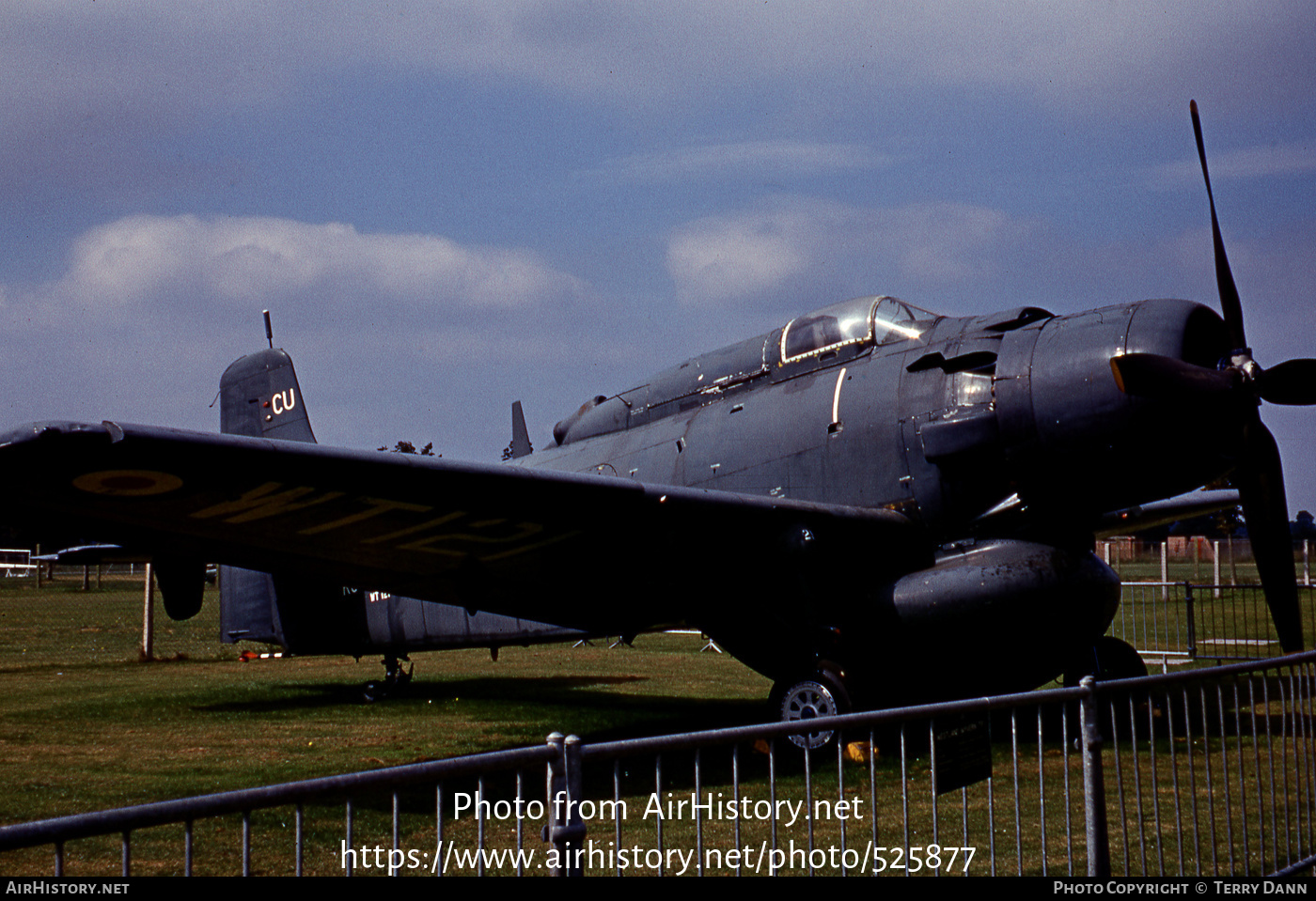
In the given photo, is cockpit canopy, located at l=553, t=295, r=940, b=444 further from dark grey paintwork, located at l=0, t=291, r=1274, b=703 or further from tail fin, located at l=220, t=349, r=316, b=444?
tail fin, located at l=220, t=349, r=316, b=444

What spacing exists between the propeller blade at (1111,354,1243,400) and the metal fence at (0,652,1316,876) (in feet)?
→ 6.87

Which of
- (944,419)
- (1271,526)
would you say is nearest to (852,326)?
Result: (944,419)

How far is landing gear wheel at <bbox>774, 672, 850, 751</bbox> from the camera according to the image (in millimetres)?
7906

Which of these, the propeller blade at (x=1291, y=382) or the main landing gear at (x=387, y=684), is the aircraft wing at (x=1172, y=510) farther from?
the main landing gear at (x=387, y=684)

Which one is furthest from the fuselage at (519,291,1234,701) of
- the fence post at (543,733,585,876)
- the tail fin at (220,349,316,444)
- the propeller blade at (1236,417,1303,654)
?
the tail fin at (220,349,316,444)

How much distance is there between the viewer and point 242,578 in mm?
13180

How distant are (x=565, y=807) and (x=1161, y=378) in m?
5.96

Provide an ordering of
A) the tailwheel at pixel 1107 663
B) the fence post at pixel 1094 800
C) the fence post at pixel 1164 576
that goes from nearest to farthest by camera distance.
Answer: the fence post at pixel 1094 800, the tailwheel at pixel 1107 663, the fence post at pixel 1164 576

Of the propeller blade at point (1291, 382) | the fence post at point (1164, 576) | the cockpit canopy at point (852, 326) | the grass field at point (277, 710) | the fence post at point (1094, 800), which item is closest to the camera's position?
the fence post at point (1094, 800)

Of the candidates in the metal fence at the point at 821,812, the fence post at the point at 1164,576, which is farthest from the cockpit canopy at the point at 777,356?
the fence post at the point at 1164,576

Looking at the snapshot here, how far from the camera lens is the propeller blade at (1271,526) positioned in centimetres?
793
